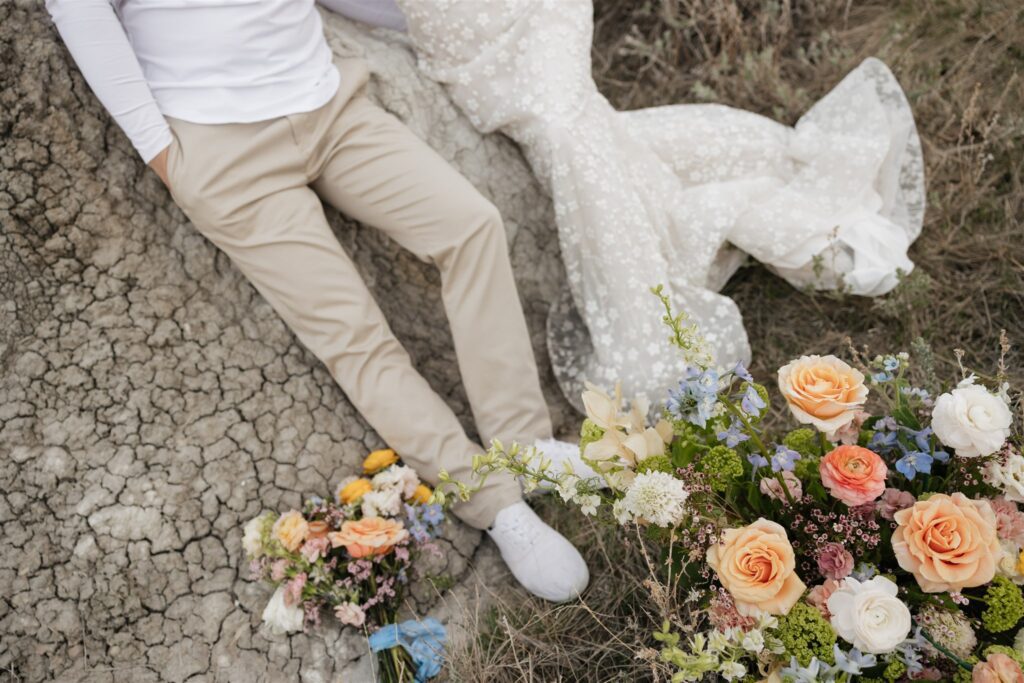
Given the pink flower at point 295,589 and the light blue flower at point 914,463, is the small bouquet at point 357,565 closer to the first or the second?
the pink flower at point 295,589

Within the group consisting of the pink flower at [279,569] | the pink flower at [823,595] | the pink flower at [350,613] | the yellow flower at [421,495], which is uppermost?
the pink flower at [823,595]

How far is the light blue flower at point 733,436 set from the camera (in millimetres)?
1240

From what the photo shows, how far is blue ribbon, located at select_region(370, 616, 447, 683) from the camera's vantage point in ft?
5.73

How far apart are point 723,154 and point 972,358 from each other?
94cm

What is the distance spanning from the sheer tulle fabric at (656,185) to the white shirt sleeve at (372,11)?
0.12 meters

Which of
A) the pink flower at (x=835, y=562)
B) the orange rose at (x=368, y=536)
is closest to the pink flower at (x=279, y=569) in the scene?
the orange rose at (x=368, y=536)

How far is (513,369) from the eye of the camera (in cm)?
204

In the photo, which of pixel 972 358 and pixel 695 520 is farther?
pixel 972 358

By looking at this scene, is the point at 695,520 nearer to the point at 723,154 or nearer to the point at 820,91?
the point at 723,154

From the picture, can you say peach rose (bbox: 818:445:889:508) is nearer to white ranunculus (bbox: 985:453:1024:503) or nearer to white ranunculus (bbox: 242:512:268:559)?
white ranunculus (bbox: 985:453:1024:503)

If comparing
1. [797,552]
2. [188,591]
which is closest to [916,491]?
[797,552]

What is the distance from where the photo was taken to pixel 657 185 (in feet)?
7.70

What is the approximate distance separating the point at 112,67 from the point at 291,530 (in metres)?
1.13

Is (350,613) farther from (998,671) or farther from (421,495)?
(998,671)
